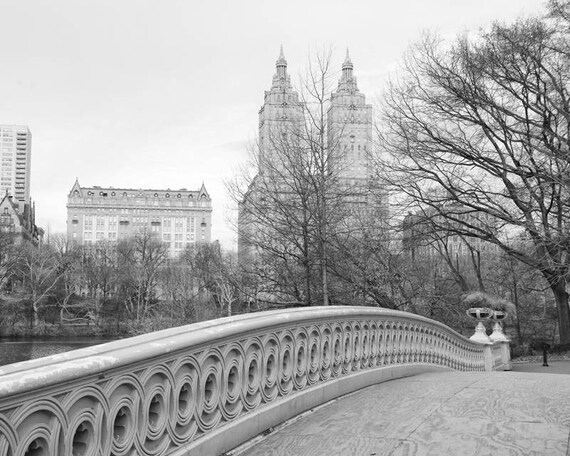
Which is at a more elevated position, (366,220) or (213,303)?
(366,220)

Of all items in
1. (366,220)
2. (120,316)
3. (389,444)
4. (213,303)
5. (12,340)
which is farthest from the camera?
(120,316)

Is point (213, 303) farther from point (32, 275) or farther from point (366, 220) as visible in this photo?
point (32, 275)

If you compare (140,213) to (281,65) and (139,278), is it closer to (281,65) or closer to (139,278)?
(139,278)

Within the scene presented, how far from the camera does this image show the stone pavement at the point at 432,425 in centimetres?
444

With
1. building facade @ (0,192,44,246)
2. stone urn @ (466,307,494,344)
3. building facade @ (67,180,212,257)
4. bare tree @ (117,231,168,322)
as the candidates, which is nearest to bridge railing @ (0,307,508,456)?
stone urn @ (466,307,494,344)

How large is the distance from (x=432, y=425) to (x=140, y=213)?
187m

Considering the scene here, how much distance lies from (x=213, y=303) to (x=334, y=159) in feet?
92.6

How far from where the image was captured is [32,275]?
6166 centimetres

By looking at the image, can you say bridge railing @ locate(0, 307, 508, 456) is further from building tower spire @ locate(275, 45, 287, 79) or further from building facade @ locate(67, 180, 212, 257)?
Result: building facade @ locate(67, 180, 212, 257)

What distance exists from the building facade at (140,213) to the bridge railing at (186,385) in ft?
583

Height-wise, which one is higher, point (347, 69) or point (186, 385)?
point (347, 69)

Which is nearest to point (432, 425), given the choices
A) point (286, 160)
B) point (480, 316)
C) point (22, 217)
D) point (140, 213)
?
point (286, 160)

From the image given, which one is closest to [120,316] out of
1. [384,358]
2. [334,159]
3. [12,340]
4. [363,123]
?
[12,340]

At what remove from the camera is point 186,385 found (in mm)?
4047
